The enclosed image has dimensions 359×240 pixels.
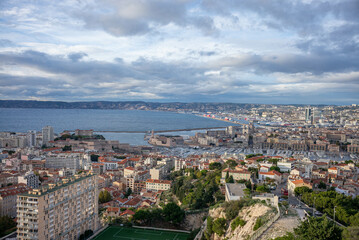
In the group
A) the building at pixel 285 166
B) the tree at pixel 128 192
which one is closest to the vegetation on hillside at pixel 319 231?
the building at pixel 285 166

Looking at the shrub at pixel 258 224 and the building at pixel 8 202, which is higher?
the shrub at pixel 258 224

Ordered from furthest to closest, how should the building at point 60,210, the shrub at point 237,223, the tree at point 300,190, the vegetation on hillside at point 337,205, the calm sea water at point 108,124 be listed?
the calm sea water at point 108,124, the tree at point 300,190, the building at point 60,210, the vegetation on hillside at point 337,205, the shrub at point 237,223

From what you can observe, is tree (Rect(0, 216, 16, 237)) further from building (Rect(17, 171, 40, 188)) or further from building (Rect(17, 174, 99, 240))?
building (Rect(17, 171, 40, 188))

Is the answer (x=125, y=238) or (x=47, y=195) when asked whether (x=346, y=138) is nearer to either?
(x=125, y=238)

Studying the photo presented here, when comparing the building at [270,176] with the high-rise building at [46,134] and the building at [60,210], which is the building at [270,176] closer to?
the building at [60,210]

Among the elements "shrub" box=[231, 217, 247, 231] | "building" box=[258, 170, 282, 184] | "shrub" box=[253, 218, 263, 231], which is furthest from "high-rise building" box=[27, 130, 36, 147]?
"shrub" box=[253, 218, 263, 231]
